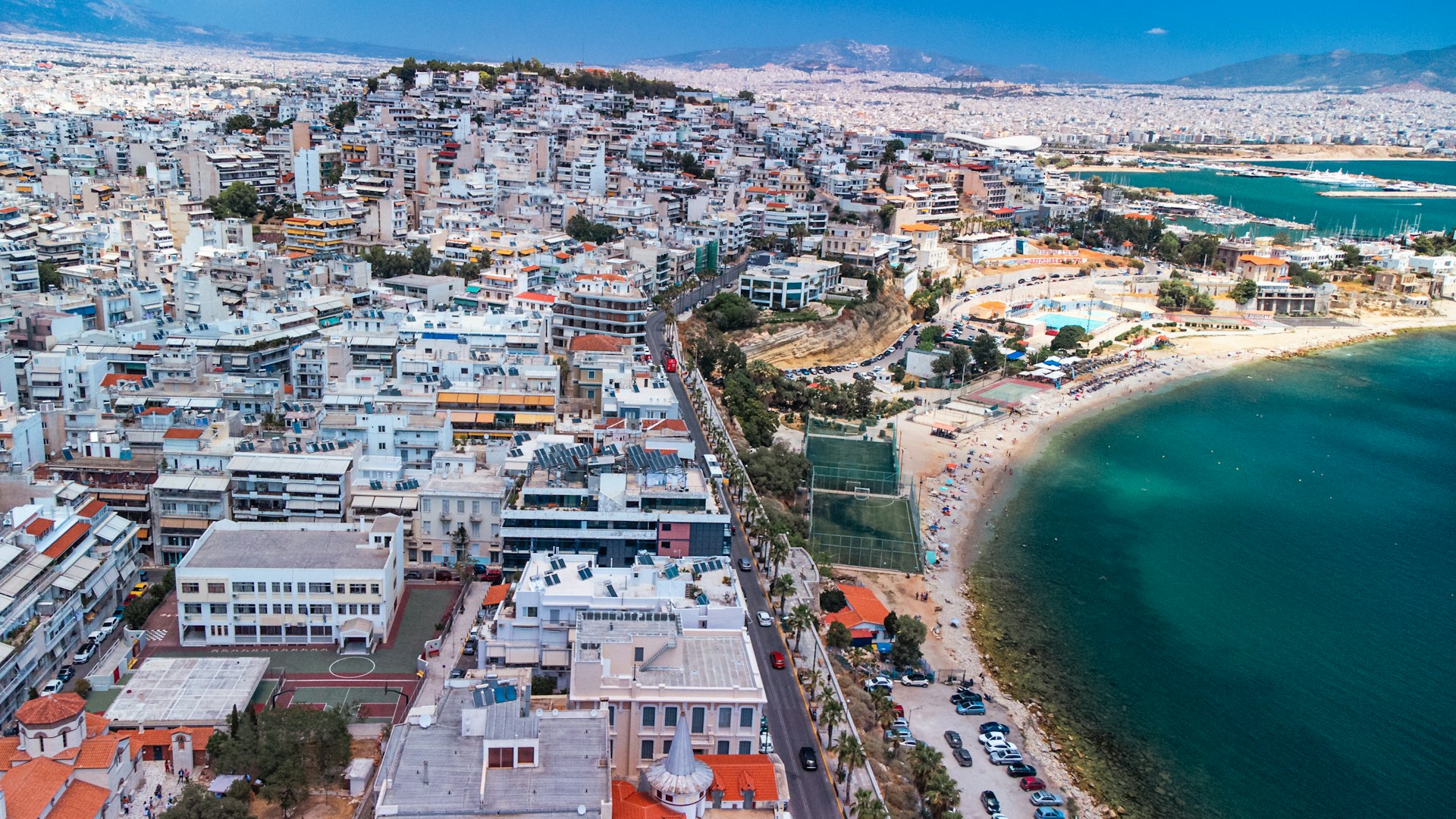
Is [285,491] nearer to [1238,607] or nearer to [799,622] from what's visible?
[799,622]

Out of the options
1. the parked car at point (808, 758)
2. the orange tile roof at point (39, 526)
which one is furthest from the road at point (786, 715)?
the orange tile roof at point (39, 526)

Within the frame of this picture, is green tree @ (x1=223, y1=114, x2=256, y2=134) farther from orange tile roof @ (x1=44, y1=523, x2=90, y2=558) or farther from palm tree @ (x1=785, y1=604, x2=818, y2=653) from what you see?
palm tree @ (x1=785, y1=604, x2=818, y2=653)

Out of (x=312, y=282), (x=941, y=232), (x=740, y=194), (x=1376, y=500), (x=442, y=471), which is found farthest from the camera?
(x=941, y=232)

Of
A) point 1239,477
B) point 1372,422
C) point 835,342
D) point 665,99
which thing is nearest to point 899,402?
point 835,342

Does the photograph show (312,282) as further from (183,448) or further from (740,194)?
(740,194)

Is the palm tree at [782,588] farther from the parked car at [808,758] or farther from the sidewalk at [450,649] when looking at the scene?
the sidewalk at [450,649]

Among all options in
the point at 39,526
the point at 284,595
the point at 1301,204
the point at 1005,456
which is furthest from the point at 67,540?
the point at 1301,204

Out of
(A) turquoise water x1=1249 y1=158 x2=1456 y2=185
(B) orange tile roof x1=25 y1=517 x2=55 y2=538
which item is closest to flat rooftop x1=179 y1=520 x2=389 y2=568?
(B) orange tile roof x1=25 y1=517 x2=55 y2=538
